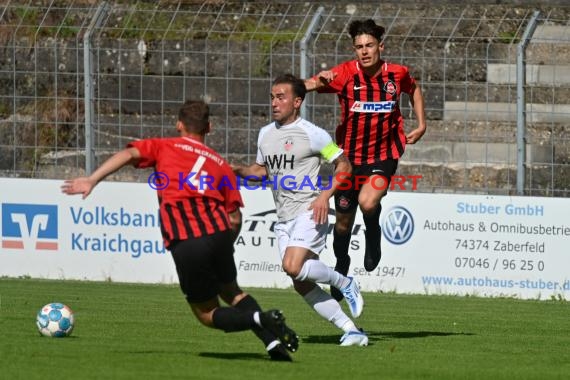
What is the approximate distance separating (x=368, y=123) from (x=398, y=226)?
4784 millimetres

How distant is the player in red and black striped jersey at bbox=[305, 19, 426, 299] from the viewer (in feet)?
36.3

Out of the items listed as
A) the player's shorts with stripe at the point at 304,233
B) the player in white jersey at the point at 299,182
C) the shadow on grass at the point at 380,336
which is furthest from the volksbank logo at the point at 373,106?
the shadow on grass at the point at 380,336

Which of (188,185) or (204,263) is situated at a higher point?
(188,185)

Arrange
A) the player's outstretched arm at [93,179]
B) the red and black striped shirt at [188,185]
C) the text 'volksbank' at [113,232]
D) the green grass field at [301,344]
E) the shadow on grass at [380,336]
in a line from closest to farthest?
1. the player's outstretched arm at [93,179]
2. the green grass field at [301,344]
3. the red and black striped shirt at [188,185]
4. the shadow on grass at [380,336]
5. the text 'volksbank' at [113,232]

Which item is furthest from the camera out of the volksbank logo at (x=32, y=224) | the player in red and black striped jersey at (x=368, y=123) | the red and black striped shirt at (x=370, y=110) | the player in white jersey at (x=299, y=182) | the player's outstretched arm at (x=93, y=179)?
the volksbank logo at (x=32, y=224)

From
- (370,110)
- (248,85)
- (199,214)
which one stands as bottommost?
(199,214)

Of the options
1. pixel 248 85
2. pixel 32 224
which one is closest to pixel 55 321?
pixel 32 224

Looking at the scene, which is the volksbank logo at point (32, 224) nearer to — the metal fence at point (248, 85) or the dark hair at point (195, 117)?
the metal fence at point (248, 85)

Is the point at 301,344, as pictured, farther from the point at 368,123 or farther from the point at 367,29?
the point at 367,29

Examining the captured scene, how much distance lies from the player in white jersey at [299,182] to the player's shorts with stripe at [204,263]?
5.03 feet

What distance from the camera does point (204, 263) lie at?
8133 millimetres

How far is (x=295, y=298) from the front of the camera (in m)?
14.9

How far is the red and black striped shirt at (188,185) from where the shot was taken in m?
8.13

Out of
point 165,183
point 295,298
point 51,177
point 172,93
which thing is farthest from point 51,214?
point 165,183
